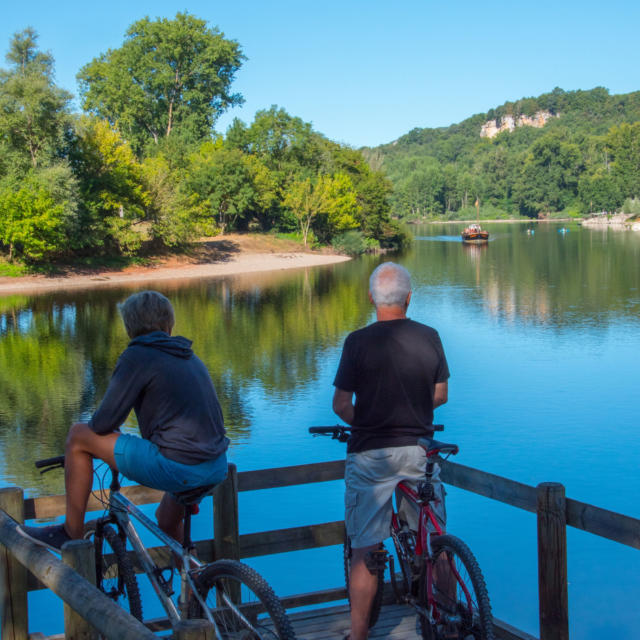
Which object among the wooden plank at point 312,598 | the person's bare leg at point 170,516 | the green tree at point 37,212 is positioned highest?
the green tree at point 37,212

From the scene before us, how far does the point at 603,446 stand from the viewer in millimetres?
10703

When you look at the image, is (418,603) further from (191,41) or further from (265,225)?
(191,41)

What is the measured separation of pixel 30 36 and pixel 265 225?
86.7ft

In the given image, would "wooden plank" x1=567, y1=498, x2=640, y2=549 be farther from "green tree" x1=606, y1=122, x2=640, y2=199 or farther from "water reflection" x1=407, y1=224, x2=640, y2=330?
"green tree" x1=606, y1=122, x2=640, y2=199

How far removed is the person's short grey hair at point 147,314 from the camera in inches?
136

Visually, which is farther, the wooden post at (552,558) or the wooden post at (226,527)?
the wooden post at (226,527)

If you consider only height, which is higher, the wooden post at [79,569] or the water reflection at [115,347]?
the wooden post at [79,569]

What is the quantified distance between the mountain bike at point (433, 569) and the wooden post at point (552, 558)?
418 mm

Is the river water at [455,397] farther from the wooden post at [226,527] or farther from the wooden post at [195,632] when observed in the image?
the wooden post at [195,632]

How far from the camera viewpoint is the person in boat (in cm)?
329

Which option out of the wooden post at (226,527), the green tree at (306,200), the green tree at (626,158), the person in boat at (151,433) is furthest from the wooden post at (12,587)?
the green tree at (626,158)

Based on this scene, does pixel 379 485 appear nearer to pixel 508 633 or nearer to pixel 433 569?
pixel 433 569

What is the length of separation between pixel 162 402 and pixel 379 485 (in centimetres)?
96

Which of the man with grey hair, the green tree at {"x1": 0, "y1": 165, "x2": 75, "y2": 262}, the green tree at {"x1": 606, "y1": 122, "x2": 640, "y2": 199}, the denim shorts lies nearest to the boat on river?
the green tree at {"x1": 0, "y1": 165, "x2": 75, "y2": 262}
